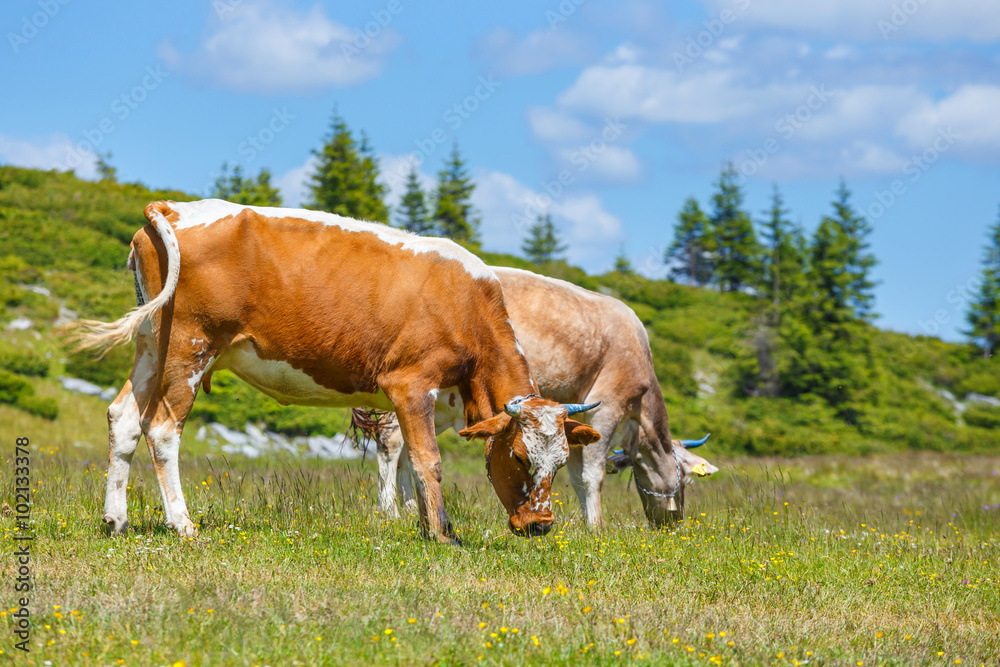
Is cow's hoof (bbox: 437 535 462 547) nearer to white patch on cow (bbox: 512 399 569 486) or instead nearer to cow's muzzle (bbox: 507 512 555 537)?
cow's muzzle (bbox: 507 512 555 537)

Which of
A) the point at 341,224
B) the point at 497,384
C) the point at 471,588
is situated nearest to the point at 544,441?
the point at 497,384

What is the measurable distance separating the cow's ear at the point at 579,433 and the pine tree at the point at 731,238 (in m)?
57.4

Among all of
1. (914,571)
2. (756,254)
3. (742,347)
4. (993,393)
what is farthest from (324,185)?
(914,571)

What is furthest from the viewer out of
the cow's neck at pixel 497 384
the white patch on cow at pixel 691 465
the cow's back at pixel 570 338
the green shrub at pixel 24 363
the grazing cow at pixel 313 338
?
the green shrub at pixel 24 363

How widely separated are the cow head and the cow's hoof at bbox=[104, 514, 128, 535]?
287 cm

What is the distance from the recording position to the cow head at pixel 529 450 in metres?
7.37

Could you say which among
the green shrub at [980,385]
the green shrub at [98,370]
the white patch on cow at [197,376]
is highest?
the green shrub at [980,385]

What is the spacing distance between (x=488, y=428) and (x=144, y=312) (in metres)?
2.97

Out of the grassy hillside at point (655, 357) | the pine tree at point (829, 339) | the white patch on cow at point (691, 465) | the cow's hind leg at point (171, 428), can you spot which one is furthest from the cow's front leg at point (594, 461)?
the pine tree at point (829, 339)

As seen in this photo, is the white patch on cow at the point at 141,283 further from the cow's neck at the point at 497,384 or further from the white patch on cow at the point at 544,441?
the white patch on cow at the point at 544,441

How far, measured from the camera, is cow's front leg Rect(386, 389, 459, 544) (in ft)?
24.4

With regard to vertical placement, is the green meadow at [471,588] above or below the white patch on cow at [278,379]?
below

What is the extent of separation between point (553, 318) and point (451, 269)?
2.31 metres

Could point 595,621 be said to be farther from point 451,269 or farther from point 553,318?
point 553,318
